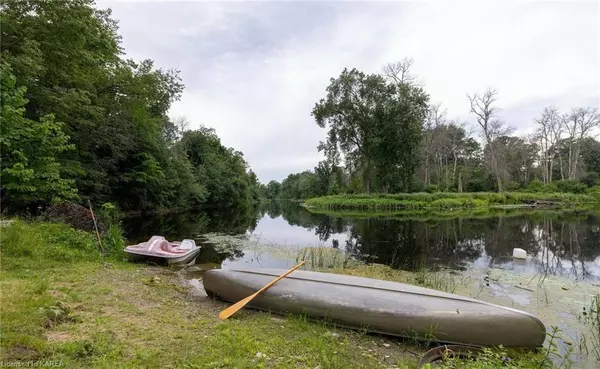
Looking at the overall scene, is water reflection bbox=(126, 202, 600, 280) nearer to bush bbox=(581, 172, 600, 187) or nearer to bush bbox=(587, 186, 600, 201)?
bush bbox=(587, 186, 600, 201)

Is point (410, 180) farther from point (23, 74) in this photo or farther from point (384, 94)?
point (23, 74)

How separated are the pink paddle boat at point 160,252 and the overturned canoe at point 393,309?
3.64 metres

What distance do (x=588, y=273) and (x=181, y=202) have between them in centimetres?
2817

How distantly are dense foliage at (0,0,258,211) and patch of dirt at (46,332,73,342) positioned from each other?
432 centimetres

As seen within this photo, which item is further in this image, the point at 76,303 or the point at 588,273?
the point at 588,273

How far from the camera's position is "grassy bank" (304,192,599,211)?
29.7 meters

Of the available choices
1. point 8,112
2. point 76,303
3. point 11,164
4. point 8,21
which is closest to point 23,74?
point 8,21

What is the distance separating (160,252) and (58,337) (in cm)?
527

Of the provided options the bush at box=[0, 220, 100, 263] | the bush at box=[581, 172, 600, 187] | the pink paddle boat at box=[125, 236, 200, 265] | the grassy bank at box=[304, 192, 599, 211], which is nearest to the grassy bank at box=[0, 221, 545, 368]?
the bush at box=[0, 220, 100, 263]

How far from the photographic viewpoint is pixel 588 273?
778 cm

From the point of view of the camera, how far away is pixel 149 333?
11.3 feet

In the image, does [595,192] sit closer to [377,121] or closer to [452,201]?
[452,201]

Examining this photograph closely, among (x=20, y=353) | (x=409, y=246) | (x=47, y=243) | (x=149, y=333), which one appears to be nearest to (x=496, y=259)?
(x=409, y=246)

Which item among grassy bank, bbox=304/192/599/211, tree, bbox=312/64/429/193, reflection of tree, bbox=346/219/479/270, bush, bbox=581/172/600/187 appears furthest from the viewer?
bush, bbox=581/172/600/187
